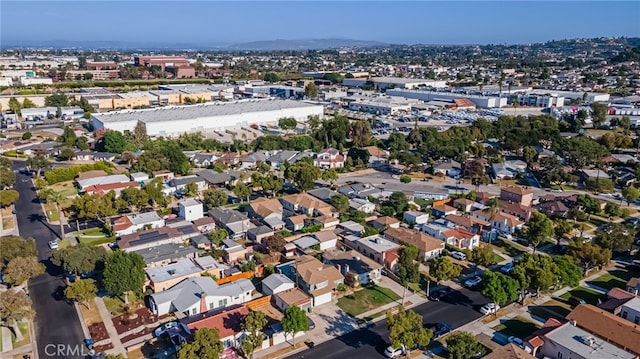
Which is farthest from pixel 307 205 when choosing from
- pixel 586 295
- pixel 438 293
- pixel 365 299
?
pixel 586 295

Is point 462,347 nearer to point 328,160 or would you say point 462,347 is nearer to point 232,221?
point 232,221

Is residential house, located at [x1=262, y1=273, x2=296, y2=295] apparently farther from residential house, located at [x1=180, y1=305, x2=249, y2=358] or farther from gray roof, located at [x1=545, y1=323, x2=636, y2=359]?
gray roof, located at [x1=545, y1=323, x2=636, y2=359]

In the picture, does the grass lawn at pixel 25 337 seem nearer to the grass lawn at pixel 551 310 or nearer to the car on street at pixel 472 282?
the car on street at pixel 472 282

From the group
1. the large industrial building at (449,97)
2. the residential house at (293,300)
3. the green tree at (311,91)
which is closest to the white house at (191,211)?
the residential house at (293,300)

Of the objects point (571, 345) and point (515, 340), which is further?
point (515, 340)

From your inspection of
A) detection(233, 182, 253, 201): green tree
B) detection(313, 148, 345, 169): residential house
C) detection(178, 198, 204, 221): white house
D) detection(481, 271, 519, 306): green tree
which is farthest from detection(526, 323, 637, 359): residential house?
detection(313, 148, 345, 169): residential house

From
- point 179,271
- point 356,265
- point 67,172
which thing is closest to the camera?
point 179,271
